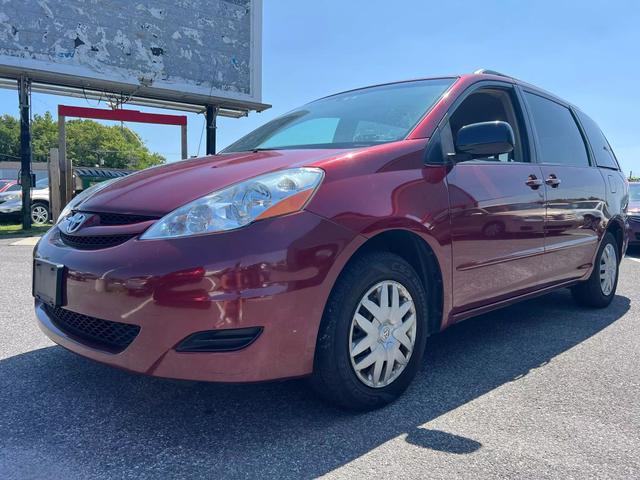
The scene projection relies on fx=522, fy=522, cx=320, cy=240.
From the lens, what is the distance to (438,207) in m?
2.65

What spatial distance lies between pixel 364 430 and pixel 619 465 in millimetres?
998

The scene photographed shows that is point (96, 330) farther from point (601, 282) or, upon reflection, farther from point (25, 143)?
point (25, 143)

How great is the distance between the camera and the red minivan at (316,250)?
1994 mm

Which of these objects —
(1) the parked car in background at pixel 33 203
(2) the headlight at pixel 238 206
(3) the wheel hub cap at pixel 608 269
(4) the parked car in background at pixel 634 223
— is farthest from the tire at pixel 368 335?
(1) the parked car in background at pixel 33 203

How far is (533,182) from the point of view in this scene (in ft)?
11.2

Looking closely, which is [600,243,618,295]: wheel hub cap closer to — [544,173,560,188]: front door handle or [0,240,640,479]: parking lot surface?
[544,173,560,188]: front door handle

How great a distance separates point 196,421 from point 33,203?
14.1m

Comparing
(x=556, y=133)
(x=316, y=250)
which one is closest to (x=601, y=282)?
(x=556, y=133)

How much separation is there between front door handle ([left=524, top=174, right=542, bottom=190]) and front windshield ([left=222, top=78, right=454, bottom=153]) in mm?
836

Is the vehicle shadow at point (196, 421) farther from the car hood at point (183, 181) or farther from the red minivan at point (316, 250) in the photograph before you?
the car hood at point (183, 181)

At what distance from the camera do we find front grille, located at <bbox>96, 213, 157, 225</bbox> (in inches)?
86.2

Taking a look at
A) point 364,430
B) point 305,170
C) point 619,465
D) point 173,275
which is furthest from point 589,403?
point 173,275

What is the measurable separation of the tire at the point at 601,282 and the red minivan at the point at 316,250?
130 centimetres

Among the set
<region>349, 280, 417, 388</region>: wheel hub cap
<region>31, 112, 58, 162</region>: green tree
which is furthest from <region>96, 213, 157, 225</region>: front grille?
<region>31, 112, 58, 162</region>: green tree
